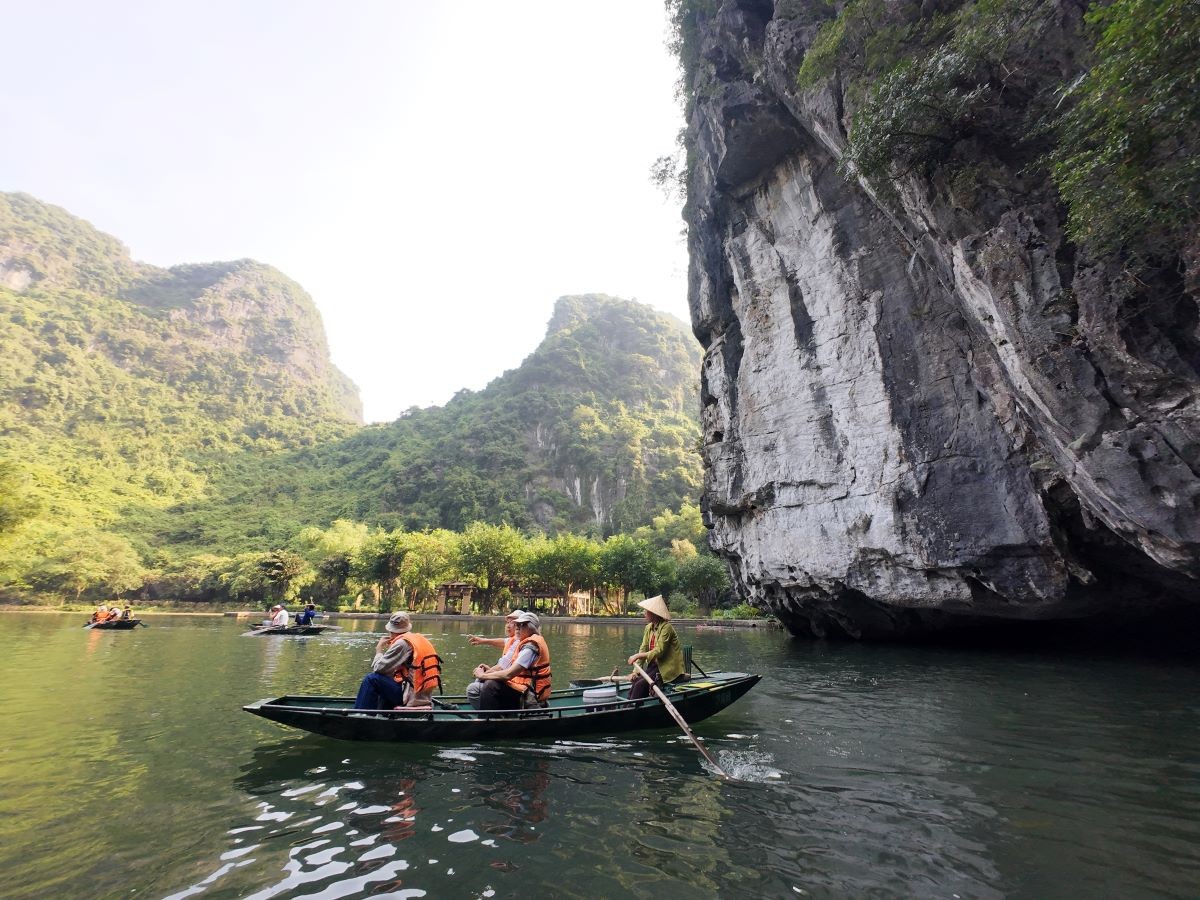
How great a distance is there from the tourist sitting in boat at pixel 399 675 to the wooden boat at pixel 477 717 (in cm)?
35

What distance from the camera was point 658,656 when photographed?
9.23 m

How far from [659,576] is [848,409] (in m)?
33.9

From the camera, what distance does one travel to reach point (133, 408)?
101500 mm

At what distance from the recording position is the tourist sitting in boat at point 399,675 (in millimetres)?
→ 8047

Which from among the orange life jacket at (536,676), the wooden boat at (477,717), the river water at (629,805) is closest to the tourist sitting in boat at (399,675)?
the wooden boat at (477,717)

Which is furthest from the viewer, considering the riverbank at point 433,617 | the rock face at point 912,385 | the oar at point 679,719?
the riverbank at point 433,617

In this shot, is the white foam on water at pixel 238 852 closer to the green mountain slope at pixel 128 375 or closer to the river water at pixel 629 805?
the river water at pixel 629 805

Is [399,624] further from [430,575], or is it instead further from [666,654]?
[430,575]

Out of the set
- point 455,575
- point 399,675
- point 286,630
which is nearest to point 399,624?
point 399,675

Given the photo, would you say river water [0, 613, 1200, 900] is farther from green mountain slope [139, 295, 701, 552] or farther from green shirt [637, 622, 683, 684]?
green mountain slope [139, 295, 701, 552]

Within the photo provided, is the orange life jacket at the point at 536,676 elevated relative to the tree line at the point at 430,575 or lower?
lower

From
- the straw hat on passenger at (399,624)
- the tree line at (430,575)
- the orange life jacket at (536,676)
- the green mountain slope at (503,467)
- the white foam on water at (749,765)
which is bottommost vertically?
the white foam on water at (749,765)

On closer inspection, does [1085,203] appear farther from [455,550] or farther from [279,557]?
[279,557]

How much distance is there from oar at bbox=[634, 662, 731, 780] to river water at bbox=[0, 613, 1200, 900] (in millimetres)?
205
